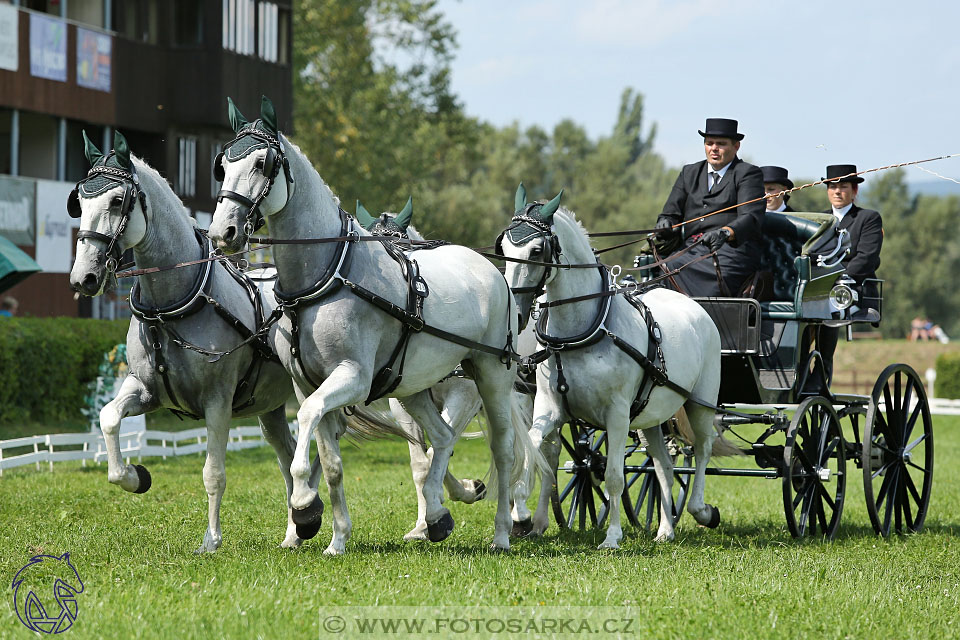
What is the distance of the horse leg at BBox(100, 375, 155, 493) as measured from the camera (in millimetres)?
→ 6895

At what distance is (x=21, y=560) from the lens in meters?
7.20

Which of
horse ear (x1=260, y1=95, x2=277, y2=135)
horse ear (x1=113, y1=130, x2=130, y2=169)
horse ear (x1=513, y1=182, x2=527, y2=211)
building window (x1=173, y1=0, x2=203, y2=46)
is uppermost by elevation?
building window (x1=173, y1=0, x2=203, y2=46)

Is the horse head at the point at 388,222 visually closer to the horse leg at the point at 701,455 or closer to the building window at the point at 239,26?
the horse leg at the point at 701,455

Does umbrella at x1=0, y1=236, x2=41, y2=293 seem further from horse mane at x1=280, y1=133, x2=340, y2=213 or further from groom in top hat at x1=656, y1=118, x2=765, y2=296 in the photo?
horse mane at x1=280, y1=133, x2=340, y2=213

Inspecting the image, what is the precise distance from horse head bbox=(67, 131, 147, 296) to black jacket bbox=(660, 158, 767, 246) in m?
4.66

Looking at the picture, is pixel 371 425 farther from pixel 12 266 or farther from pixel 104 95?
pixel 104 95

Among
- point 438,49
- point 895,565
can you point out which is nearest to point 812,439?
point 895,565

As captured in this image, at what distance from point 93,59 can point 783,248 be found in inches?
719

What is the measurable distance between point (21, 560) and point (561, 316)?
376 centimetres

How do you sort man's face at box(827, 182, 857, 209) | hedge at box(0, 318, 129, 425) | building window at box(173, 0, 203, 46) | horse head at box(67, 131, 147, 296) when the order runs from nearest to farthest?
horse head at box(67, 131, 147, 296) → man's face at box(827, 182, 857, 209) → hedge at box(0, 318, 129, 425) → building window at box(173, 0, 203, 46)

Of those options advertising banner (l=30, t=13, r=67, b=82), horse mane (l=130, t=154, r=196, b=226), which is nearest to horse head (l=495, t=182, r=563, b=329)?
horse mane (l=130, t=154, r=196, b=226)

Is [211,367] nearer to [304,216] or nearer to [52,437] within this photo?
[304,216]

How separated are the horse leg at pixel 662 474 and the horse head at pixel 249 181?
152 inches

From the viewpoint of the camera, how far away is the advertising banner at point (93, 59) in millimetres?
24438
